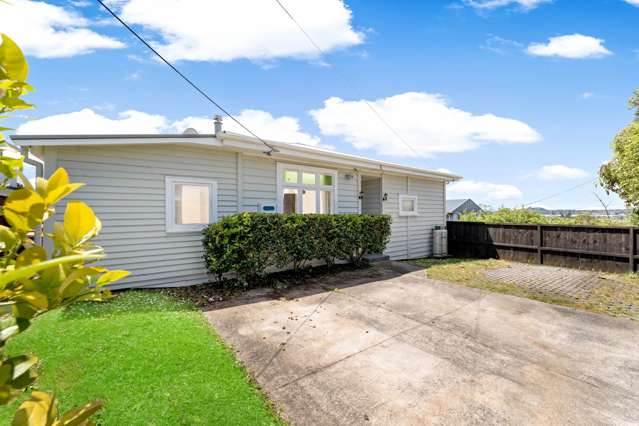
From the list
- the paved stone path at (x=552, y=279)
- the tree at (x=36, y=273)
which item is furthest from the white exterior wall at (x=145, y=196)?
the paved stone path at (x=552, y=279)

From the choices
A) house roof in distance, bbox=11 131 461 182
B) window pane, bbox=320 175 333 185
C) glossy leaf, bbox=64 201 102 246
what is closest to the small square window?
house roof in distance, bbox=11 131 461 182

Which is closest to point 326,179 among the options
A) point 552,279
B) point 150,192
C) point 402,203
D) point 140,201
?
point 402,203

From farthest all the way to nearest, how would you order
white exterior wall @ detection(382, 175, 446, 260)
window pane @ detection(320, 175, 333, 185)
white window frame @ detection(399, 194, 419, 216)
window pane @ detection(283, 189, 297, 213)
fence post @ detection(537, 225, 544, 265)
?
white window frame @ detection(399, 194, 419, 216) < white exterior wall @ detection(382, 175, 446, 260) < fence post @ detection(537, 225, 544, 265) < window pane @ detection(320, 175, 333, 185) < window pane @ detection(283, 189, 297, 213)

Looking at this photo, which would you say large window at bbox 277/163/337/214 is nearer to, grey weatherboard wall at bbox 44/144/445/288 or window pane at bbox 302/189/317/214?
window pane at bbox 302/189/317/214

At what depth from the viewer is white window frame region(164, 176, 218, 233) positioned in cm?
585

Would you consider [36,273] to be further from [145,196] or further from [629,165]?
[629,165]

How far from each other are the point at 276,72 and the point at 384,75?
3.22 meters

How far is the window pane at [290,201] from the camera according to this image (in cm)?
756

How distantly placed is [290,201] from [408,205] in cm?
502

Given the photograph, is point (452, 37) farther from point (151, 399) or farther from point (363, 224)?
point (151, 399)

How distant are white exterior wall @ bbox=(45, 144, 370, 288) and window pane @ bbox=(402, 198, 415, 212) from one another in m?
6.08

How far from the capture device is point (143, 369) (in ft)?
9.22

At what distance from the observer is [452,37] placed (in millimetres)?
7727

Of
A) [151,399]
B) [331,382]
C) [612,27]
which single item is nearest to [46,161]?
→ [151,399]
